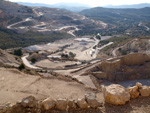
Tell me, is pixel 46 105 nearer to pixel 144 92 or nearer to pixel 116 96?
pixel 116 96

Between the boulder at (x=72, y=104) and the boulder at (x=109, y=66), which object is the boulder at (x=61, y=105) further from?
the boulder at (x=109, y=66)

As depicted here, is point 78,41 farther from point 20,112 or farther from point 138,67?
point 20,112

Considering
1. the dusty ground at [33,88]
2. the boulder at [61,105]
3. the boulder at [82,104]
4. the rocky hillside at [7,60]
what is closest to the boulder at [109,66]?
the dusty ground at [33,88]

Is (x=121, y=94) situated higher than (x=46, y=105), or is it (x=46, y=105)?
(x=121, y=94)

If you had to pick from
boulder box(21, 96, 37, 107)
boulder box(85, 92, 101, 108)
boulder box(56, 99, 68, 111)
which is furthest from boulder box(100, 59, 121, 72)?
boulder box(21, 96, 37, 107)

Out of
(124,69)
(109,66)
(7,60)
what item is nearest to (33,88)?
(109,66)

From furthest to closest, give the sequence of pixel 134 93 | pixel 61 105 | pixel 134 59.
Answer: pixel 134 59 < pixel 134 93 < pixel 61 105

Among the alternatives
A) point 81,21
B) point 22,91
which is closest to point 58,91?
point 22,91

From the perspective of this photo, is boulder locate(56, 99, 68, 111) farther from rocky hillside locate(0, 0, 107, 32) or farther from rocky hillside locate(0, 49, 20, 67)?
rocky hillside locate(0, 0, 107, 32)
